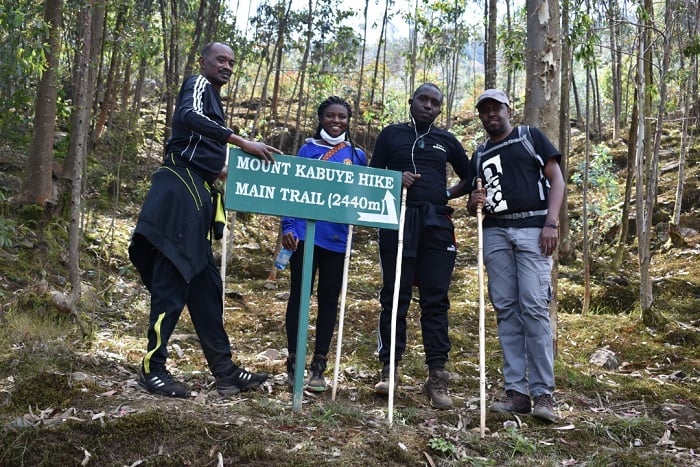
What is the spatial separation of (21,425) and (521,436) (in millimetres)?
2727

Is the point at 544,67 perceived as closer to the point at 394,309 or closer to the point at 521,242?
the point at 521,242

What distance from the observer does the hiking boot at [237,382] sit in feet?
14.8

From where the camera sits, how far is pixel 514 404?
14.8ft

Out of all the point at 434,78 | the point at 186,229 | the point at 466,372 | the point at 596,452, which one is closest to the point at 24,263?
the point at 186,229

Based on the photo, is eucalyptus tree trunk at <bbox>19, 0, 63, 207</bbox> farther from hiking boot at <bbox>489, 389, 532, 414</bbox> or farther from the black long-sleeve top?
hiking boot at <bbox>489, 389, 532, 414</bbox>

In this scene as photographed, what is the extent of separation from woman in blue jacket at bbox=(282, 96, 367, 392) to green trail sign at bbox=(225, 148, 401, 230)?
48cm

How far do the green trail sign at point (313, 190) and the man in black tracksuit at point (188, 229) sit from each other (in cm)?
11

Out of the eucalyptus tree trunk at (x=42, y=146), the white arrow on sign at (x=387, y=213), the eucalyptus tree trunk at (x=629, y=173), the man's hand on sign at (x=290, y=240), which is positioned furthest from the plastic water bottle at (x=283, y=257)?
the eucalyptus tree trunk at (x=629, y=173)

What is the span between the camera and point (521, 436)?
400cm

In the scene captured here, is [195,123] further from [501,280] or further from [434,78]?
[434,78]

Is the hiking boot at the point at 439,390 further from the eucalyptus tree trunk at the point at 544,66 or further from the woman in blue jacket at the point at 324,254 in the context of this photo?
the eucalyptus tree trunk at the point at 544,66

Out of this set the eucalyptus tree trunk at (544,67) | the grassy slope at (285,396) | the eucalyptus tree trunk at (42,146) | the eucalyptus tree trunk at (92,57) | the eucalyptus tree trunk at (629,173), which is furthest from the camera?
the eucalyptus tree trunk at (629,173)

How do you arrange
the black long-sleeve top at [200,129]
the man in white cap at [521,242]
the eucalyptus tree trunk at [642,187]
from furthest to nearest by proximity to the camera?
1. the eucalyptus tree trunk at [642,187]
2. the man in white cap at [521,242]
3. the black long-sleeve top at [200,129]

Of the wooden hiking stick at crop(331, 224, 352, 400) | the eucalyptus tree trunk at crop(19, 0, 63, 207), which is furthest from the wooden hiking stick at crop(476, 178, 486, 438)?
the eucalyptus tree trunk at crop(19, 0, 63, 207)
